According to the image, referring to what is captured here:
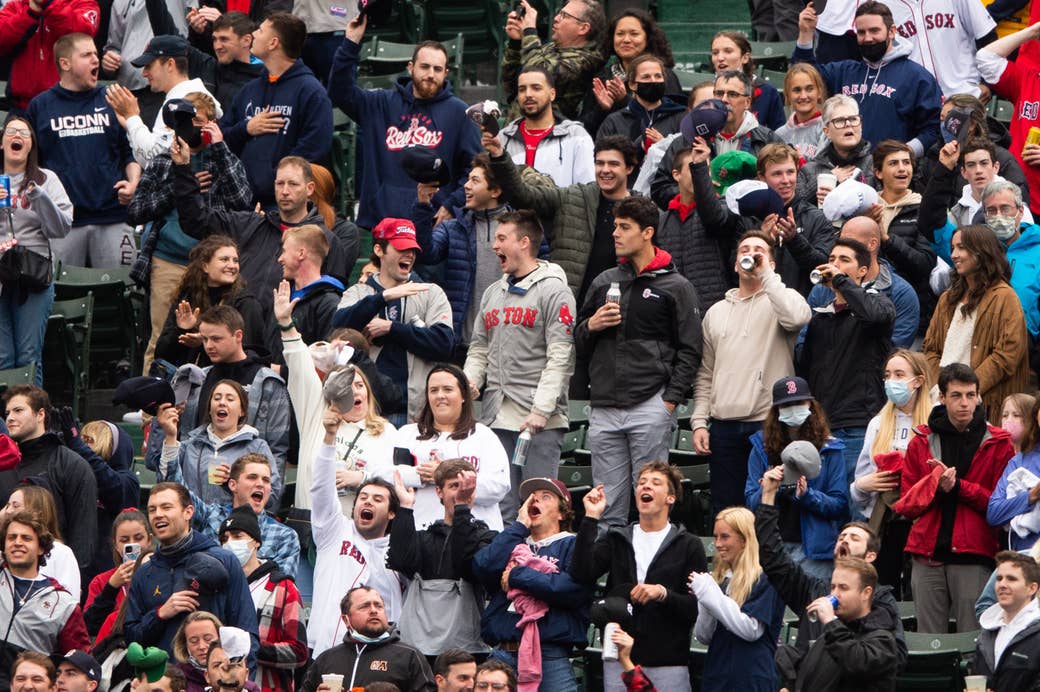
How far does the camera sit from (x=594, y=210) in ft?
41.5

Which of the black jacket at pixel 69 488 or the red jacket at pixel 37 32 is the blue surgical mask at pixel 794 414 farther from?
A: the red jacket at pixel 37 32

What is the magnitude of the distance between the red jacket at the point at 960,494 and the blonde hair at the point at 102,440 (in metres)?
4.11

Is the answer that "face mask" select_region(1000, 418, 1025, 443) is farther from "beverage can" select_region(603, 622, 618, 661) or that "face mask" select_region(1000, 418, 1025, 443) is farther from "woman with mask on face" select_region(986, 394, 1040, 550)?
"beverage can" select_region(603, 622, 618, 661)

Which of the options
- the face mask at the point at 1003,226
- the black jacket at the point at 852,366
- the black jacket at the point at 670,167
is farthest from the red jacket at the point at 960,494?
the black jacket at the point at 670,167

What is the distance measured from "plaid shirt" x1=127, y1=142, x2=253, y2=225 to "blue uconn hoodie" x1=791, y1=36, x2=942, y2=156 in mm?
3840

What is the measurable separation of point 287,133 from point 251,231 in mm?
1183

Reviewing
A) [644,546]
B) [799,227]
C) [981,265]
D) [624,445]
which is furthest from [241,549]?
[981,265]

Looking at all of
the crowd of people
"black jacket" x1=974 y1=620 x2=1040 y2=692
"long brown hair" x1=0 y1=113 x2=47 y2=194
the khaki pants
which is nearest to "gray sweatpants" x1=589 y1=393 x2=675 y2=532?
the crowd of people

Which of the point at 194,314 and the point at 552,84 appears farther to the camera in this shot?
the point at 552,84

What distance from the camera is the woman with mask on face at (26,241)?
12.9m

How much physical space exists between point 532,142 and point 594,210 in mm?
812

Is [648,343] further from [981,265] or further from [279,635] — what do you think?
[279,635]

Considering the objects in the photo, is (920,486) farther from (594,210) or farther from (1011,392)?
(594,210)

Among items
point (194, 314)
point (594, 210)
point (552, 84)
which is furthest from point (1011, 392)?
point (194, 314)
